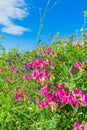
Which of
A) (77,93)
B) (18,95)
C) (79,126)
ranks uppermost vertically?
(18,95)

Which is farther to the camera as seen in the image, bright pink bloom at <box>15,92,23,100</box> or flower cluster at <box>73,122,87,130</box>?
bright pink bloom at <box>15,92,23,100</box>

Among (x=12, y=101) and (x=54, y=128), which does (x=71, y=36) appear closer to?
(x=12, y=101)

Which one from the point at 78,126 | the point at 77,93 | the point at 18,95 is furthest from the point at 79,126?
the point at 18,95

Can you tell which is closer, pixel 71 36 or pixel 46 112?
pixel 46 112

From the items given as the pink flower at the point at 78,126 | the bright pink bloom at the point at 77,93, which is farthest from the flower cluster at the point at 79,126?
the bright pink bloom at the point at 77,93

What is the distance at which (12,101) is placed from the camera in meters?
4.09

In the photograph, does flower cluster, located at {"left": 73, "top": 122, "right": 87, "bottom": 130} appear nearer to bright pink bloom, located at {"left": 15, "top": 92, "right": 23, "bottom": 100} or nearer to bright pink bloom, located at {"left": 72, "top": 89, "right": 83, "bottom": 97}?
bright pink bloom, located at {"left": 72, "top": 89, "right": 83, "bottom": 97}

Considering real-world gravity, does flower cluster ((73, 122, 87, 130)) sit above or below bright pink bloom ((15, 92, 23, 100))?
below

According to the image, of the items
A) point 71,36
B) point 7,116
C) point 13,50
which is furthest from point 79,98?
point 13,50

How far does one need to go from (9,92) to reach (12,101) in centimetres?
31

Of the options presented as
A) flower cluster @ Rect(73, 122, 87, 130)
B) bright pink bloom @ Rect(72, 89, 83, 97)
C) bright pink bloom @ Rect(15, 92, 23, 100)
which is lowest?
flower cluster @ Rect(73, 122, 87, 130)

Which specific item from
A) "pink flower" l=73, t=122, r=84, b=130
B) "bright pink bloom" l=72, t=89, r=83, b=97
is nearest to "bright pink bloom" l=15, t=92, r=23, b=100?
"bright pink bloom" l=72, t=89, r=83, b=97

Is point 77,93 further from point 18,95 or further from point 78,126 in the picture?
point 18,95

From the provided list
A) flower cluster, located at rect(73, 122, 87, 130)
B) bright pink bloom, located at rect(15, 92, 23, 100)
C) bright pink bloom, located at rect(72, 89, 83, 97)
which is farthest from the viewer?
bright pink bloom, located at rect(15, 92, 23, 100)
